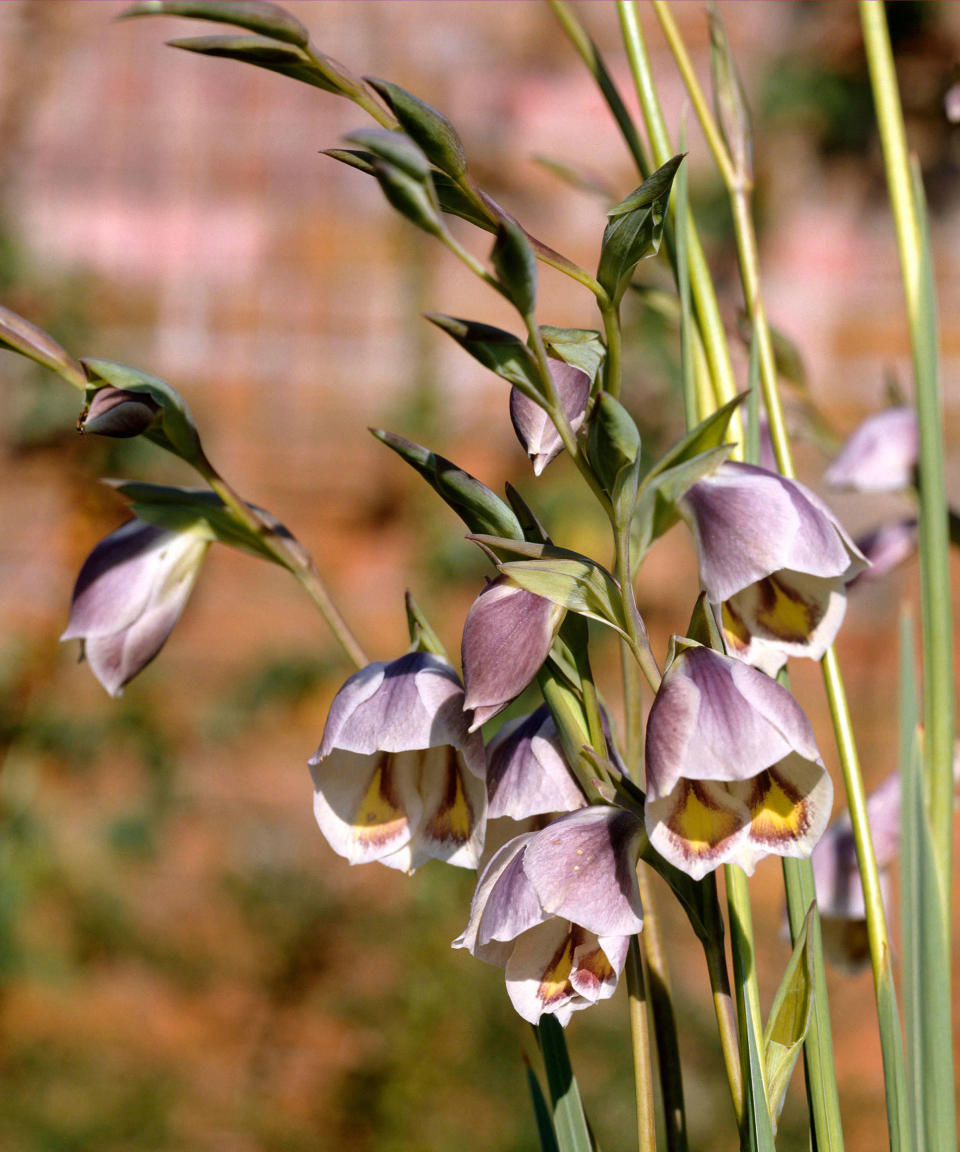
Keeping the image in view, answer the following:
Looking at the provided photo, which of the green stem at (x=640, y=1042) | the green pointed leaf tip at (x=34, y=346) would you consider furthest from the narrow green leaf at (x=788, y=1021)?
the green pointed leaf tip at (x=34, y=346)

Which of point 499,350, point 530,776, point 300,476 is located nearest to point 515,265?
point 499,350

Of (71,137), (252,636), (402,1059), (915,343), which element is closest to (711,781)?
(915,343)

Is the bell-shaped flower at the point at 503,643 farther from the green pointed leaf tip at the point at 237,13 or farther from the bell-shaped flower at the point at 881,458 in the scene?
the bell-shaped flower at the point at 881,458

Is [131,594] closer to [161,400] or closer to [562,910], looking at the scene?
[161,400]

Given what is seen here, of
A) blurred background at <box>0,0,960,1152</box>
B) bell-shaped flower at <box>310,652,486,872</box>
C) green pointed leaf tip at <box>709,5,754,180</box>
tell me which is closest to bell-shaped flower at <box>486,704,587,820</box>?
bell-shaped flower at <box>310,652,486,872</box>

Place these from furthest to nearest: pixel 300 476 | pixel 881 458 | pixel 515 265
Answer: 1. pixel 300 476
2. pixel 881 458
3. pixel 515 265

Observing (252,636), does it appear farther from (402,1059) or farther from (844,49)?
(844,49)
